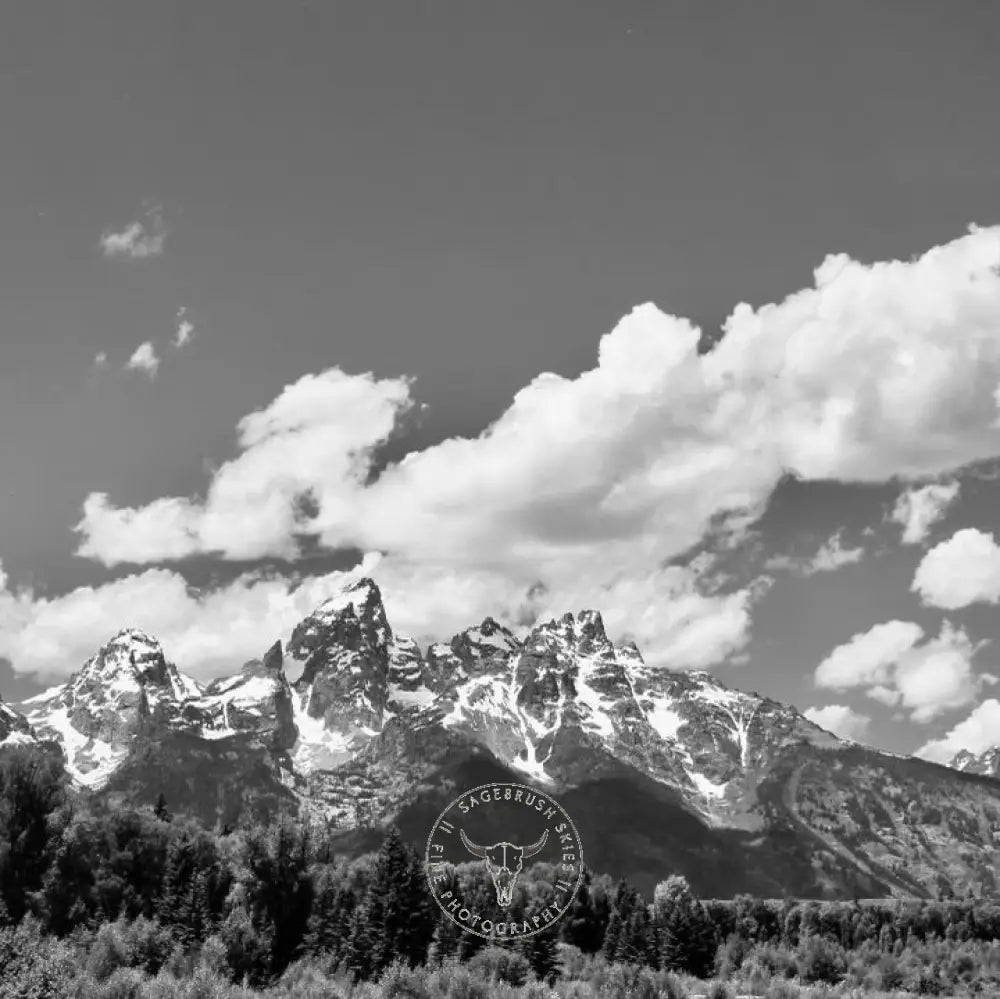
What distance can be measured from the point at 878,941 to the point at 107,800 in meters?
129

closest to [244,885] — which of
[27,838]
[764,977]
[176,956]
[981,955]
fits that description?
[27,838]

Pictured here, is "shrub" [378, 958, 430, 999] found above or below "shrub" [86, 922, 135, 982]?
above

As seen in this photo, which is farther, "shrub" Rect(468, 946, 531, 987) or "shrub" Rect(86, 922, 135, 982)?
"shrub" Rect(468, 946, 531, 987)

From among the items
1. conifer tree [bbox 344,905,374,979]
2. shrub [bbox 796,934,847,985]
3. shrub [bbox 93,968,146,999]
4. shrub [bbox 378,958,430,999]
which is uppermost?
shrub [bbox 93,968,146,999]

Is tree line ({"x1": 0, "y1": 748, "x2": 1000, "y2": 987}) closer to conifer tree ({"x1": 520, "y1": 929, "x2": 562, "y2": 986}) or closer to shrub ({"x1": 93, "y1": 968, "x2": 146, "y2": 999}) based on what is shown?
conifer tree ({"x1": 520, "y1": 929, "x2": 562, "y2": 986})

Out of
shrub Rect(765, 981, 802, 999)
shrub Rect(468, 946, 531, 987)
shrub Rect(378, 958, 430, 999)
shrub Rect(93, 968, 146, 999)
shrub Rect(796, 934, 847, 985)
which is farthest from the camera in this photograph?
shrub Rect(796, 934, 847, 985)

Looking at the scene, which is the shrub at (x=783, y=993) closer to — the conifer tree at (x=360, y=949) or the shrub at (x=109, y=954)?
the conifer tree at (x=360, y=949)

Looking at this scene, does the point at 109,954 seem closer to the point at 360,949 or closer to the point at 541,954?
the point at 360,949

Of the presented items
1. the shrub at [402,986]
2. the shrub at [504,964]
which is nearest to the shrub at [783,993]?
the shrub at [504,964]

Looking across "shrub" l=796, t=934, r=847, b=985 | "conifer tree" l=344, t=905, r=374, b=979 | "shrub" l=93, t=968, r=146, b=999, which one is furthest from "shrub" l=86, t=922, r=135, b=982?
"shrub" l=796, t=934, r=847, b=985

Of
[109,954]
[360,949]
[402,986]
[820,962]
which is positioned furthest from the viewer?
[820,962]

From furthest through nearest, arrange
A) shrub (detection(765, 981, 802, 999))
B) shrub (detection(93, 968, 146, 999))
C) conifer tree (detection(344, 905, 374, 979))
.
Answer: conifer tree (detection(344, 905, 374, 979)), shrub (detection(765, 981, 802, 999)), shrub (detection(93, 968, 146, 999))

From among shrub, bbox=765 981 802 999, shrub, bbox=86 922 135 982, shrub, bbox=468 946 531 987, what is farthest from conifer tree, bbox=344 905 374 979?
shrub, bbox=765 981 802 999

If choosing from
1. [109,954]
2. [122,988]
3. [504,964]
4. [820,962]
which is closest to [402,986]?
[122,988]
